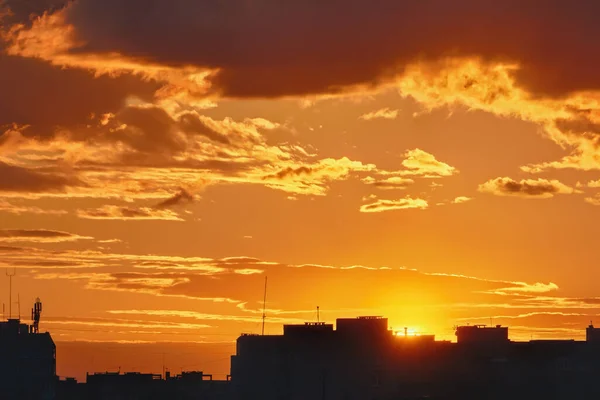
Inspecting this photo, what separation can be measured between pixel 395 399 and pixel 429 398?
466cm

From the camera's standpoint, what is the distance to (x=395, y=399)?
197 metres

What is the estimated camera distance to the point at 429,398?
195m
